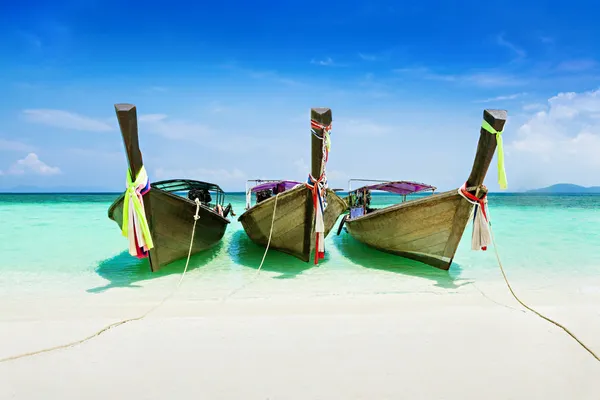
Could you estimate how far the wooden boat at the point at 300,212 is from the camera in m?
6.25

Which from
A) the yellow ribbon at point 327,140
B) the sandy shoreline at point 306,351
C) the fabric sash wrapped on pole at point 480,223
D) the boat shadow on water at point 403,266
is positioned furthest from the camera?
the boat shadow on water at point 403,266

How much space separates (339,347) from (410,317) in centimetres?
123

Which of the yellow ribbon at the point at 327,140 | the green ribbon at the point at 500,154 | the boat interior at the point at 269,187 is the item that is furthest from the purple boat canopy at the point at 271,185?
the green ribbon at the point at 500,154

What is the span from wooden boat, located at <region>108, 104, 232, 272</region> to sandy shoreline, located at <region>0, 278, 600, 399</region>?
1.63 m

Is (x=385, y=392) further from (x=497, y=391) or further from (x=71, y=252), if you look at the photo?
(x=71, y=252)

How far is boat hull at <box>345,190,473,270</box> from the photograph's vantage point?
21.3 ft

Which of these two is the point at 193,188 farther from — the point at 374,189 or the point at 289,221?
the point at 374,189

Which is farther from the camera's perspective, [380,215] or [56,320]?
[380,215]

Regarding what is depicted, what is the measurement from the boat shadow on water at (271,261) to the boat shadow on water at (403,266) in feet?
3.62

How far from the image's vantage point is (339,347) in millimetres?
3547

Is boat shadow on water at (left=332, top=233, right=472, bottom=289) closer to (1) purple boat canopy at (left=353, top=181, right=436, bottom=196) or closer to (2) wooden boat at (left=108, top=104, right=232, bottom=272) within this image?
(1) purple boat canopy at (left=353, top=181, right=436, bottom=196)

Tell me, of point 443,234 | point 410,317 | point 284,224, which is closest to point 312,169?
point 284,224

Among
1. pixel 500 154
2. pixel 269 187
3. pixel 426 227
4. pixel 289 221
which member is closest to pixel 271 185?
pixel 269 187

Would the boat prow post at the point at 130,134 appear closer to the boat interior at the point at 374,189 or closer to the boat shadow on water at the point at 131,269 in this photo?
the boat shadow on water at the point at 131,269
